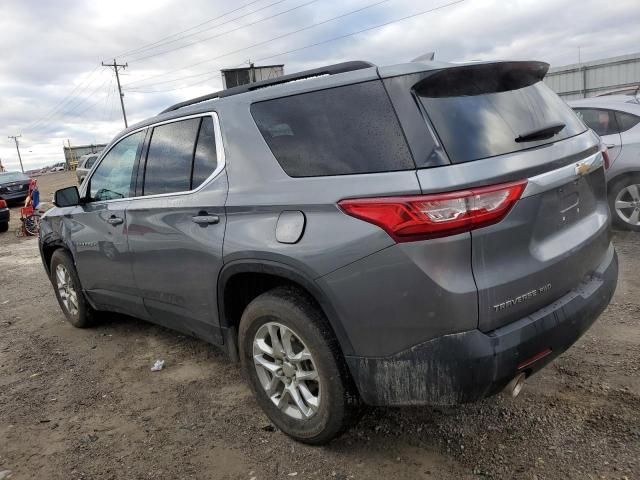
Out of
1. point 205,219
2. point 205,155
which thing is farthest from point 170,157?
point 205,219

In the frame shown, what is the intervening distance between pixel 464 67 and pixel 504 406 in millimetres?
1869

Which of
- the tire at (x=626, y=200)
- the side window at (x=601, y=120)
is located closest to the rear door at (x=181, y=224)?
the side window at (x=601, y=120)

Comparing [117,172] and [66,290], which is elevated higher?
[117,172]

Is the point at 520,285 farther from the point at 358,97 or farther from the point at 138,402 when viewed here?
the point at 138,402

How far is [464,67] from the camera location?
90.5 inches

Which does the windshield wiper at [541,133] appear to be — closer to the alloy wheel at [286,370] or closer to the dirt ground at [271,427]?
the alloy wheel at [286,370]

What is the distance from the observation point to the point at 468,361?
2055 mm

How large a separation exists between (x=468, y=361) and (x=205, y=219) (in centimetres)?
162

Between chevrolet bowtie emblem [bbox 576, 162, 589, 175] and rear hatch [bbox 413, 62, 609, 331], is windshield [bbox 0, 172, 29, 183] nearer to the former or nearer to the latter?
rear hatch [bbox 413, 62, 609, 331]

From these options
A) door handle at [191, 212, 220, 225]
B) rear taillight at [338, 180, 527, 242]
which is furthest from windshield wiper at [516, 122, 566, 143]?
door handle at [191, 212, 220, 225]

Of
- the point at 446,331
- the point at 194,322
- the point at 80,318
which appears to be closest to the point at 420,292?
the point at 446,331

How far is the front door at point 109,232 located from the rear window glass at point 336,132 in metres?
1.56

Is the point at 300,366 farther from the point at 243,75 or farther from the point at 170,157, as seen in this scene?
the point at 243,75

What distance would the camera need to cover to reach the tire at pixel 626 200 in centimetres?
616
